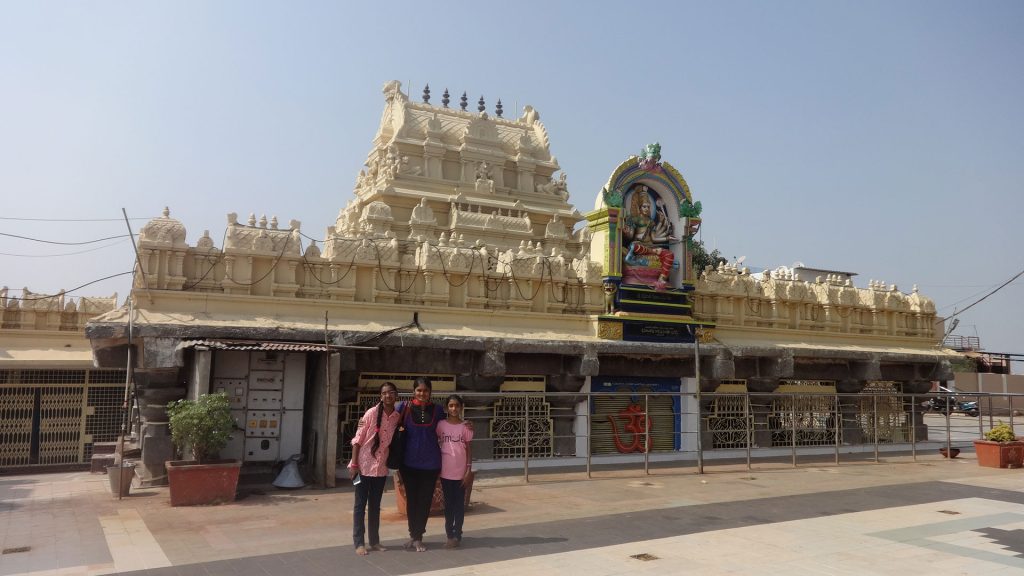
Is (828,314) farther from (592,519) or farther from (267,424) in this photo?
(267,424)

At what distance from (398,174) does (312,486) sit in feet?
42.8

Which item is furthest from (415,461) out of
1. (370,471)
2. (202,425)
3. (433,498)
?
(202,425)

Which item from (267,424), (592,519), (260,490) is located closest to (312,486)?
(260,490)

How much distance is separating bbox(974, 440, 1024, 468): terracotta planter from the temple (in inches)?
166

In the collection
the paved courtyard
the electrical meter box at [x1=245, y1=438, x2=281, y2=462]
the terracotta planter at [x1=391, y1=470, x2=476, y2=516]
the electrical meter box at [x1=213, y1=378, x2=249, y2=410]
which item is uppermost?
the electrical meter box at [x1=213, y1=378, x2=249, y2=410]

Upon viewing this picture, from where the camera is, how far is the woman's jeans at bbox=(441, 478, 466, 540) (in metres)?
8.02

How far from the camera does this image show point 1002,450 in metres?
16.4

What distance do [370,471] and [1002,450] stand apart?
15227 millimetres

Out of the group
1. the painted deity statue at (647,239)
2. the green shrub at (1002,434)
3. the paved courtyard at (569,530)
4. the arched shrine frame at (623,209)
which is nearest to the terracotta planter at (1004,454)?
the green shrub at (1002,434)

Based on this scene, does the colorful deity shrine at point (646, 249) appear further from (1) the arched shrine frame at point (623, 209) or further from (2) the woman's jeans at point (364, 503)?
(2) the woman's jeans at point (364, 503)

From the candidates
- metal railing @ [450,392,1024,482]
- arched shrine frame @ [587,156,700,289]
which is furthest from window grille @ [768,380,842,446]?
arched shrine frame @ [587,156,700,289]

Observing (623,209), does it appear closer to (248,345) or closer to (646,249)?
(646,249)

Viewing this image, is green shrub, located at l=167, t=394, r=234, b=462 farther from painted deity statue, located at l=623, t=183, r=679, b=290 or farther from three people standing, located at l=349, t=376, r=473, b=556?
painted deity statue, located at l=623, t=183, r=679, b=290

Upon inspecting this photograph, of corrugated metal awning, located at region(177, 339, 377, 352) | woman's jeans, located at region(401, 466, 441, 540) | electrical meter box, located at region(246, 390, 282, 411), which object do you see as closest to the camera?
woman's jeans, located at region(401, 466, 441, 540)
